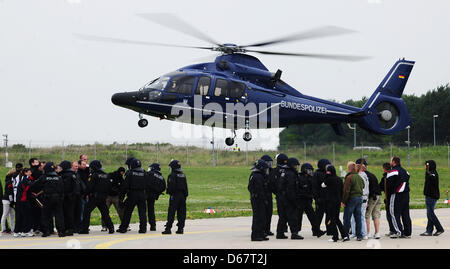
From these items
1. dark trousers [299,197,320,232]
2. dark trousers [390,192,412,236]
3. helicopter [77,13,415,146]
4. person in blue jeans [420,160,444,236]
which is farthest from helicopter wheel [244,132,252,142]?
dark trousers [390,192,412,236]

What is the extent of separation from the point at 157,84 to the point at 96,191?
10.4m

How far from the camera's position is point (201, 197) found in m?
38.0

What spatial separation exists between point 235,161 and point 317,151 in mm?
8078

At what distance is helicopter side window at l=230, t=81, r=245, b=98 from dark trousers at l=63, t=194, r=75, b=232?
1132cm

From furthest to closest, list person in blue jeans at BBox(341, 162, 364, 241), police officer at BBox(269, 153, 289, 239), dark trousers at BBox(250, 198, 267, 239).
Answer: police officer at BBox(269, 153, 289, 239)
dark trousers at BBox(250, 198, 267, 239)
person in blue jeans at BBox(341, 162, 364, 241)

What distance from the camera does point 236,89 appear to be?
94.8 feet

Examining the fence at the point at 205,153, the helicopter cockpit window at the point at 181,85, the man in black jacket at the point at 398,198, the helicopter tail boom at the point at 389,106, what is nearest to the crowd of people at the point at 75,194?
the man in black jacket at the point at 398,198

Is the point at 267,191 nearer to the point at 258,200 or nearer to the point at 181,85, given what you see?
the point at 258,200

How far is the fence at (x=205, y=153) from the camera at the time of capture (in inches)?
2381

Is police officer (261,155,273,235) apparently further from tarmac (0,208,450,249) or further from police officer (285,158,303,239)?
police officer (285,158,303,239)

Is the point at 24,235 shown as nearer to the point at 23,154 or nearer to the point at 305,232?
the point at 305,232

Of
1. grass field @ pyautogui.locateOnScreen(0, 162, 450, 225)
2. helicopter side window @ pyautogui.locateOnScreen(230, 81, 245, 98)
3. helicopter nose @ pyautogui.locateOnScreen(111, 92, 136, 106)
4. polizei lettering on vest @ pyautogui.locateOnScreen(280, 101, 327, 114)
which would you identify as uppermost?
helicopter side window @ pyautogui.locateOnScreen(230, 81, 245, 98)

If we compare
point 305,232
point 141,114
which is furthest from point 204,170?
point 305,232

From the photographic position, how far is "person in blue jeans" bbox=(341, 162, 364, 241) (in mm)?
16984
